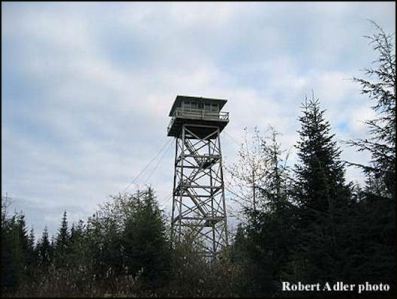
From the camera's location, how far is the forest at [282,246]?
949 cm

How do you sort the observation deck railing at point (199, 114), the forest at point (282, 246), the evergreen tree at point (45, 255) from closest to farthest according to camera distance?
the forest at point (282, 246), the evergreen tree at point (45, 255), the observation deck railing at point (199, 114)

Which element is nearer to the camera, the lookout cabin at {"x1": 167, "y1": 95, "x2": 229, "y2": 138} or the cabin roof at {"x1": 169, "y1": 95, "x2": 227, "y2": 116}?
the lookout cabin at {"x1": 167, "y1": 95, "x2": 229, "y2": 138}

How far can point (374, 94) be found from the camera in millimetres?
11297

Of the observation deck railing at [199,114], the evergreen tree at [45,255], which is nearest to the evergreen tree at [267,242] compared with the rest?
the evergreen tree at [45,255]

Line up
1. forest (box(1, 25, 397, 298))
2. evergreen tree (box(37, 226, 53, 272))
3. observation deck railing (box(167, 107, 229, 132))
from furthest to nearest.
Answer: observation deck railing (box(167, 107, 229, 132))
evergreen tree (box(37, 226, 53, 272))
forest (box(1, 25, 397, 298))

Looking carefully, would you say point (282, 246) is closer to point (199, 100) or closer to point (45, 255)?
point (45, 255)

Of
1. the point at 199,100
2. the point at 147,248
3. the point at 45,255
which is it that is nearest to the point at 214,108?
the point at 199,100

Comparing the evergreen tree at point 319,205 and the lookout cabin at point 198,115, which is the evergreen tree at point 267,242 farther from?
the lookout cabin at point 198,115

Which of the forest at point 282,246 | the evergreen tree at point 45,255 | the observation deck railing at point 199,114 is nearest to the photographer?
the forest at point 282,246

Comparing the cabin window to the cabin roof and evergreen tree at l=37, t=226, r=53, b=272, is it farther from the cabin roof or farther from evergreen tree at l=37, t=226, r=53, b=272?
evergreen tree at l=37, t=226, r=53, b=272

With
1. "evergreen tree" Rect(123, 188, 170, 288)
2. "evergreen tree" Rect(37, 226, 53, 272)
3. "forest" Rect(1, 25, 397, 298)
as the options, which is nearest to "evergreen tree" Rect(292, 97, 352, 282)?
"forest" Rect(1, 25, 397, 298)

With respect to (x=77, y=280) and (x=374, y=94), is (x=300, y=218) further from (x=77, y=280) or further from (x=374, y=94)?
(x=77, y=280)

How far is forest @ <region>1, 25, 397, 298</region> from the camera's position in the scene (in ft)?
31.1

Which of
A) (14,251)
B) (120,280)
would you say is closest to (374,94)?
A: (120,280)
